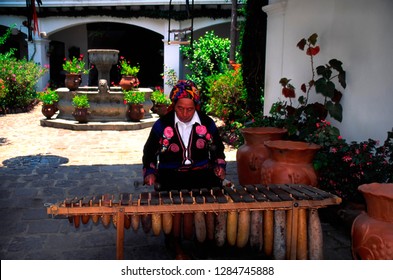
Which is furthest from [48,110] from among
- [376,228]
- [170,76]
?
[376,228]

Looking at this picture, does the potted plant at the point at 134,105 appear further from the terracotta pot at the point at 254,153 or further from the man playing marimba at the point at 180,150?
the man playing marimba at the point at 180,150

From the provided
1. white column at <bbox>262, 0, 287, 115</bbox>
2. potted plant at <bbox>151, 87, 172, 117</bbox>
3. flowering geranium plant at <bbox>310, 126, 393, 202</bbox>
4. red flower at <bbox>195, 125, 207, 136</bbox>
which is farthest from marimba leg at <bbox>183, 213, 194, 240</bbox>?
potted plant at <bbox>151, 87, 172, 117</bbox>

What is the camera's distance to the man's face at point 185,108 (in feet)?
12.1

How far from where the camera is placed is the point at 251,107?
370 inches

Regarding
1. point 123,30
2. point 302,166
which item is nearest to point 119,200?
point 302,166

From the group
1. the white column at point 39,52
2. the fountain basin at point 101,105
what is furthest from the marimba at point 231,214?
the white column at point 39,52

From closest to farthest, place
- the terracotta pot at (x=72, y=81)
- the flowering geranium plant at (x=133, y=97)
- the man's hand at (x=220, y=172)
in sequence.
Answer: the man's hand at (x=220, y=172) < the flowering geranium plant at (x=133, y=97) < the terracotta pot at (x=72, y=81)

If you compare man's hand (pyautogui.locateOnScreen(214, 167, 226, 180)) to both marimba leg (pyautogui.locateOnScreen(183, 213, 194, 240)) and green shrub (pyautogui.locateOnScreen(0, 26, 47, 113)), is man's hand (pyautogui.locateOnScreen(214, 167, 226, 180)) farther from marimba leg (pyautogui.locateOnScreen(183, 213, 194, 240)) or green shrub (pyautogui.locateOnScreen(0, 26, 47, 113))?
green shrub (pyautogui.locateOnScreen(0, 26, 47, 113))

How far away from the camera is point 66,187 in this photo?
6094mm

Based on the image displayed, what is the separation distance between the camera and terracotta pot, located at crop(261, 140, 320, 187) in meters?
4.44

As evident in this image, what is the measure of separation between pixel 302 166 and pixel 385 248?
74.6 inches

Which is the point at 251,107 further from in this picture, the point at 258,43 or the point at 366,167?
the point at 366,167

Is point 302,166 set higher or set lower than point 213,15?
lower

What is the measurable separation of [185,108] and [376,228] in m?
1.77
